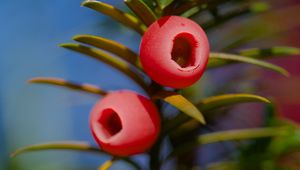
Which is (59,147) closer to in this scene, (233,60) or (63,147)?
(63,147)

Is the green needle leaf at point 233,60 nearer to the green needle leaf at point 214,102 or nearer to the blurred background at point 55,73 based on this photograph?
the green needle leaf at point 214,102

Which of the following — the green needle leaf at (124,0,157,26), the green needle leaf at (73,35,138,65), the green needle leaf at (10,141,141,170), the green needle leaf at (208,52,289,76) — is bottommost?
the green needle leaf at (10,141,141,170)

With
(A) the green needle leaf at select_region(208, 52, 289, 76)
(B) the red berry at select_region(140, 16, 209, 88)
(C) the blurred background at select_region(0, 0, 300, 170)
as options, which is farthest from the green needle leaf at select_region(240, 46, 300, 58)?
(C) the blurred background at select_region(0, 0, 300, 170)

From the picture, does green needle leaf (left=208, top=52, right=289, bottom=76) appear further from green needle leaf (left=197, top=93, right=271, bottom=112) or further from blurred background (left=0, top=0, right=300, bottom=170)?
blurred background (left=0, top=0, right=300, bottom=170)

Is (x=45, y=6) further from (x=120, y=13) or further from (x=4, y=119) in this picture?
(x=120, y=13)

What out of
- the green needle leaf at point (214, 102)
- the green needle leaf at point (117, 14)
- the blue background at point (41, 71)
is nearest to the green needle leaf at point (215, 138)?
the green needle leaf at point (214, 102)

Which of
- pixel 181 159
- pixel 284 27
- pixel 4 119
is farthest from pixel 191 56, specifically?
pixel 4 119
